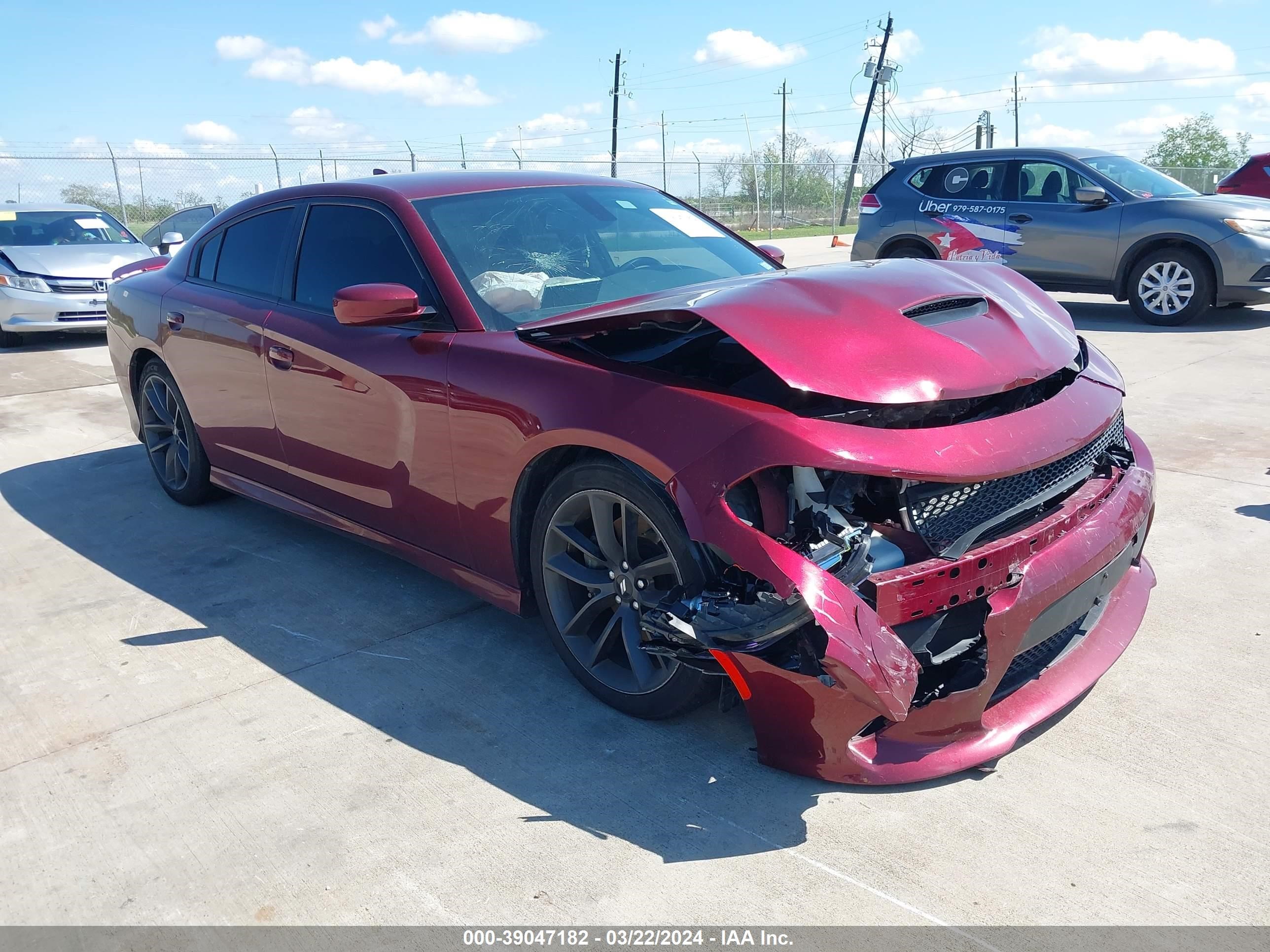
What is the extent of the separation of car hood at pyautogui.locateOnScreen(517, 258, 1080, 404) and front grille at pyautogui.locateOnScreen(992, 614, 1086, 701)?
2.29 ft

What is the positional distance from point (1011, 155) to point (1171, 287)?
6.65 feet

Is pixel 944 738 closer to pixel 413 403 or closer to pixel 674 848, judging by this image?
pixel 674 848

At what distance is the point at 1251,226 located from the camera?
911 cm

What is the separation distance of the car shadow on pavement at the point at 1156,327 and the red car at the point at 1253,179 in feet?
15.3

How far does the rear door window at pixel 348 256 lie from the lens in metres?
3.69

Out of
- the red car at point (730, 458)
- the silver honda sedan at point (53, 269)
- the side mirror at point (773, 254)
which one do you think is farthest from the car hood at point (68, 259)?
the side mirror at point (773, 254)

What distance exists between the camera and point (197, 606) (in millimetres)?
4086

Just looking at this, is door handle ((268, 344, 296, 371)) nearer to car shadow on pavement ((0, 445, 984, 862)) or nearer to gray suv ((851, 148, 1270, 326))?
car shadow on pavement ((0, 445, 984, 862))

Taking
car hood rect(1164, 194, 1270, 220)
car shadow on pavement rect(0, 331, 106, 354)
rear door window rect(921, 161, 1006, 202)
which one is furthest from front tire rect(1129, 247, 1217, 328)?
car shadow on pavement rect(0, 331, 106, 354)

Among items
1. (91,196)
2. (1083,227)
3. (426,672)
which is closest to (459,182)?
Answer: (426,672)

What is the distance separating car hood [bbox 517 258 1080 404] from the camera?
8.38 ft

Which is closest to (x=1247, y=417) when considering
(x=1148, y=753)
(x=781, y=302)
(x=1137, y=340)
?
(x=1137, y=340)

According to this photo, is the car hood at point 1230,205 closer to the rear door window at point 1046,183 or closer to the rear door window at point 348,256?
the rear door window at point 1046,183

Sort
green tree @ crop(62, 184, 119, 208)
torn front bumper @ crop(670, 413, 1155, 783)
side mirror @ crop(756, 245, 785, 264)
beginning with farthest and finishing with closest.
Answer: green tree @ crop(62, 184, 119, 208)
side mirror @ crop(756, 245, 785, 264)
torn front bumper @ crop(670, 413, 1155, 783)
